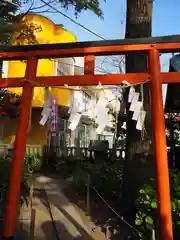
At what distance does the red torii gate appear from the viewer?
4.58m

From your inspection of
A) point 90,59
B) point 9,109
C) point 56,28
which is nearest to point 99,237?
point 90,59

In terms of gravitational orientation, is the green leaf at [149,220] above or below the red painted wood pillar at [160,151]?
below

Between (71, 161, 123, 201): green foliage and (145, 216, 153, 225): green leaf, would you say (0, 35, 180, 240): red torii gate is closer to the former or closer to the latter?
(145, 216, 153, 225): green leaf

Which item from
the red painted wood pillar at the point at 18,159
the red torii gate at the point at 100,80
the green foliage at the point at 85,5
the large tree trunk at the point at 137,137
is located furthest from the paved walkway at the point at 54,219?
the green foliage at the point at 85,5

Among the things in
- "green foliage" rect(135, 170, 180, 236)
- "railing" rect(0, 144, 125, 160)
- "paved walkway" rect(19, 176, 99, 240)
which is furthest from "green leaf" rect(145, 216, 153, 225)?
"railing" rect(0, 144, 125, 160)

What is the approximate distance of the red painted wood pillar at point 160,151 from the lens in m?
4.46

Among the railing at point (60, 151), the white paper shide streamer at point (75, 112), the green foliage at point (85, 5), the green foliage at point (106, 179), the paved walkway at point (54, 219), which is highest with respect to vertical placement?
the green foliage at point (85, 5)

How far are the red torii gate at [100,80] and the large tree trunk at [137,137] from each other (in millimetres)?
2032

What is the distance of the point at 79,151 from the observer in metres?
16.8

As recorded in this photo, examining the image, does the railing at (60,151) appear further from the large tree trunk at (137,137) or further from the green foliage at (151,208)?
the green foliage at (151,208)

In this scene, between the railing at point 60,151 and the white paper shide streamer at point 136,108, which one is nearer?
the white paper shide streamer at point 136,108

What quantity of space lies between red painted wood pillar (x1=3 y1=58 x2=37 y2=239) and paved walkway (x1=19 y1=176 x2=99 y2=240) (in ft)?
3.94

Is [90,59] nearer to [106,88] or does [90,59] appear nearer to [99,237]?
[106,88]

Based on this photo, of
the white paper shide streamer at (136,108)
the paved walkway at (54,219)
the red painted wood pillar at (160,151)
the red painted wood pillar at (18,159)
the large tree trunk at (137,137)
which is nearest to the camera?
the red painted wood pillar at (160,151)
